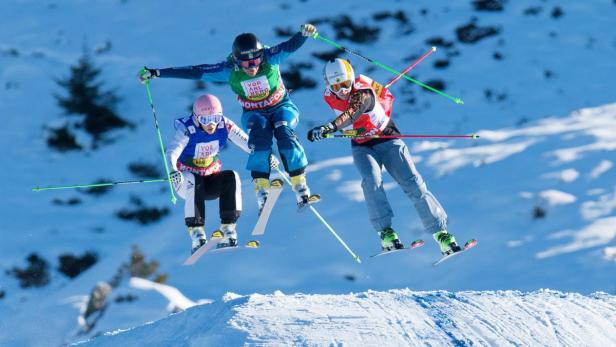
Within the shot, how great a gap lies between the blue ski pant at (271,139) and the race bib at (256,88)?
15cm

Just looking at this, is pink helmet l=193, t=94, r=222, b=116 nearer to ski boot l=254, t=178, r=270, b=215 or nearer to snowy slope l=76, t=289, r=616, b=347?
ski boot l=254, t=178, r=270, b=215

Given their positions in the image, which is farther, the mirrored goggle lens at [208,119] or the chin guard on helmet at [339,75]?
the mirrored goggle lens at [208,119]

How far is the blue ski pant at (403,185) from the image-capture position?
380 inches

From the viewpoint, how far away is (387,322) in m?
8.59

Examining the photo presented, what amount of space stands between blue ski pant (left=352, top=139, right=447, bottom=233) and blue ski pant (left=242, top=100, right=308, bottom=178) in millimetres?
621

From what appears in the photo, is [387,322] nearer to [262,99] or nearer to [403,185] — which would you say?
[403,185]

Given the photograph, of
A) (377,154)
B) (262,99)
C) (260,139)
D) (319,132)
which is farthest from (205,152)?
(377,154)

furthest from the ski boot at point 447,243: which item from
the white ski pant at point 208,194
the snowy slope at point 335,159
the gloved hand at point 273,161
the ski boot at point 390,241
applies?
the snowy slope at point 335,159

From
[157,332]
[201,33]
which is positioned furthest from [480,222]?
[201,33]

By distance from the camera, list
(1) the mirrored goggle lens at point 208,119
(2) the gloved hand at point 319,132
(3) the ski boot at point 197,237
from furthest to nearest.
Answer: (3) the ski boot at point 197,237 → (1) the mirrored goggle lens at point 208,119 → (2) the gloved hand at point 319,132

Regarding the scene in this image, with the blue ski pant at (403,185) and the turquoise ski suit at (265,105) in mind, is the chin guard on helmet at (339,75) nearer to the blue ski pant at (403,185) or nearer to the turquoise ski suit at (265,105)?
the turquoise ski suit at (265,105)

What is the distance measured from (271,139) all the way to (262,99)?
0.41 metres

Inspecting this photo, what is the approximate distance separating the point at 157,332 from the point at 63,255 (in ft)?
18.0

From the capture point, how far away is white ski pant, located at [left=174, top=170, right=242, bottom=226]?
9875 mm
